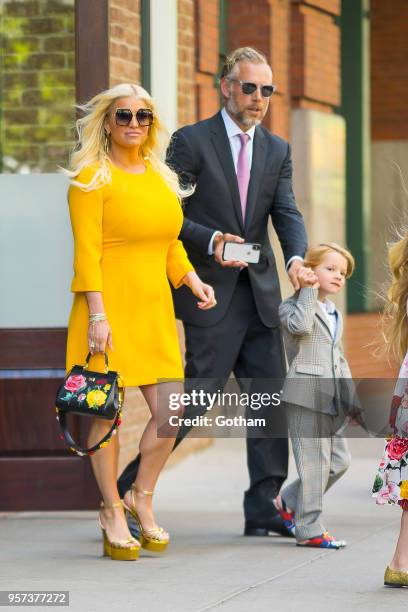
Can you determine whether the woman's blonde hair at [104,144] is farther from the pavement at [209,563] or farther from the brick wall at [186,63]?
the brick wall at [186,63]

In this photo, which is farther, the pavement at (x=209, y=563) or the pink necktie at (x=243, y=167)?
the pink necktie at (x=243, y=167)

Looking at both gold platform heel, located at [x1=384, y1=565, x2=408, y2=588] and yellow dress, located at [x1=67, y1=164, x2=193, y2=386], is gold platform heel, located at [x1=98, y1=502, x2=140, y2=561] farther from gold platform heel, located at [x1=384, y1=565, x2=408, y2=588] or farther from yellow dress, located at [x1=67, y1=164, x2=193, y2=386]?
gold platform heel, located at [x1=384, y1=565, x2=408, y2=588]

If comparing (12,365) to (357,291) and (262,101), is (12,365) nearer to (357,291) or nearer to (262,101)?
(262,101)

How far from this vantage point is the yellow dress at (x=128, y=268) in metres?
6.36

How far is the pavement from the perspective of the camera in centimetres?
567

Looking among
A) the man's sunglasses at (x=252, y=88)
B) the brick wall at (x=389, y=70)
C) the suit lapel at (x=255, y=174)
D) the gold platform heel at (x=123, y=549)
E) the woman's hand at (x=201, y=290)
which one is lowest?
the gold platform heel at (x=123, y=549)

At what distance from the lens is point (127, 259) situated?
646 centimetres

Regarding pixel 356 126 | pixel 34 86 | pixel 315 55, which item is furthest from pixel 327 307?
pixel 356 126

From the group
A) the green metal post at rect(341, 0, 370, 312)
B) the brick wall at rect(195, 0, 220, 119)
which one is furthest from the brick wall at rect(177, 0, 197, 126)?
the green metal post at rect(341, 0, 370, 312)

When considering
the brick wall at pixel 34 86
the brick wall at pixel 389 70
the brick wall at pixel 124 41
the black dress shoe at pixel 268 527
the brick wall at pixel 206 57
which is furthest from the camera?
the brick wall at pixel 389 70

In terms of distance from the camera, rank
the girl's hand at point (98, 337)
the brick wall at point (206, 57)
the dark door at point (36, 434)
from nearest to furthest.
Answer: the girl's hand at point (98, 337) < the dark door at point (36, 434) < the brick wall at point (206, 57)

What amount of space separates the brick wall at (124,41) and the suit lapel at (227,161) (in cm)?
118

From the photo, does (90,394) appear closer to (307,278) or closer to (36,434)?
(307,278)

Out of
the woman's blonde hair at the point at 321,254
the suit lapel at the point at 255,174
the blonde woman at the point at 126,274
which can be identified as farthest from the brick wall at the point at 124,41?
the woman's blonde hair at the point at 321,254
